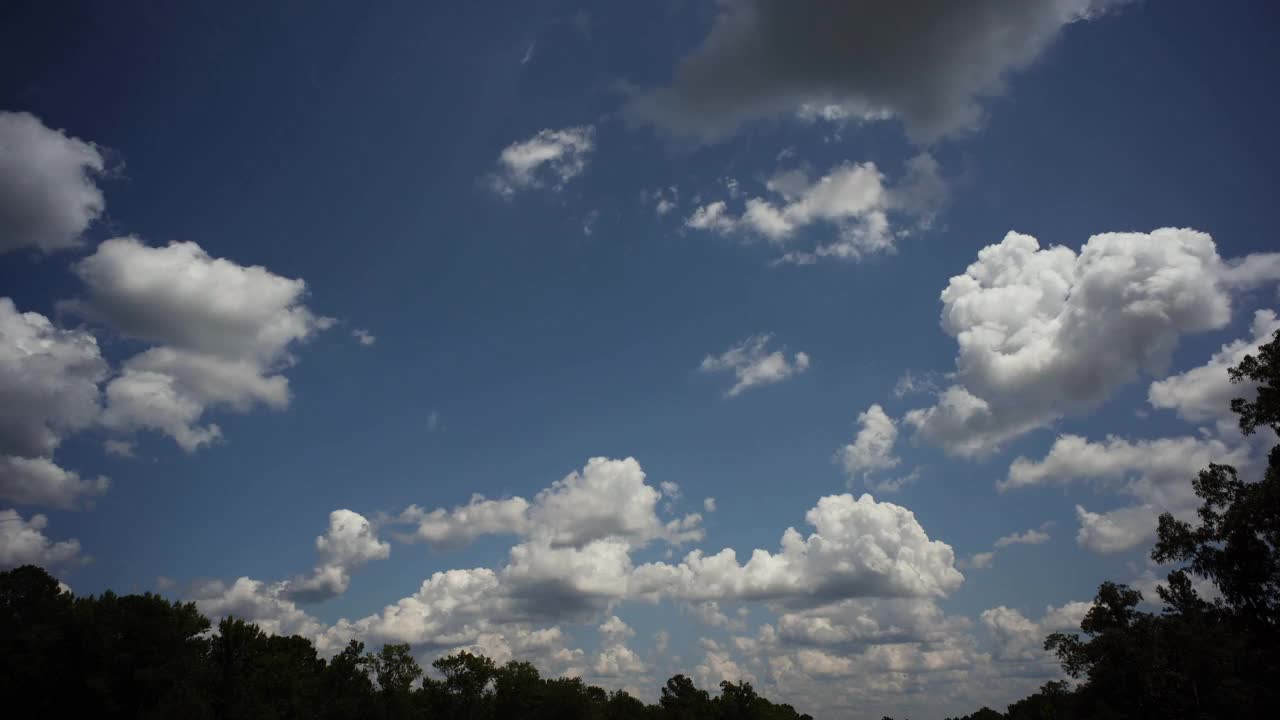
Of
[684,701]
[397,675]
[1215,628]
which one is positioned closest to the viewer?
[1215,628]

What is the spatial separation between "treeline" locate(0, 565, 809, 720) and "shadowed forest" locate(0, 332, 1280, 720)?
13cm

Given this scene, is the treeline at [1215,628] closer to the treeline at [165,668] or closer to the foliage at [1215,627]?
the foliage at [1215,627]

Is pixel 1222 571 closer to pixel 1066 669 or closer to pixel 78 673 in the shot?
pixel 1066 669

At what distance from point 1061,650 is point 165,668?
74394 millimetres

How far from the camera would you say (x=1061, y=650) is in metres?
55.2

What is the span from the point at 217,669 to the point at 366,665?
3315 centimetres

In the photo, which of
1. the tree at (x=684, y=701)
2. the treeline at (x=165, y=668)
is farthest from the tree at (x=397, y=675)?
the tree at (x=684, y=701)

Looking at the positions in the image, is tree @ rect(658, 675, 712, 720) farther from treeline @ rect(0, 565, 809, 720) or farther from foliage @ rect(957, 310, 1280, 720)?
foliage @ rect(957, 310, 1280, 720)

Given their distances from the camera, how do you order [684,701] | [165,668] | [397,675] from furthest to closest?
[684,701] → [397,675] → [165,668]

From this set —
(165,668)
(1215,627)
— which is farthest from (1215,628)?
(165,668)

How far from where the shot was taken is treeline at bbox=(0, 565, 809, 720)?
5709 cm

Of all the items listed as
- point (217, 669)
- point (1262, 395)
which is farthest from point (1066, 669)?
point (217, 669)

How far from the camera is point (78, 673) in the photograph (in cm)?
5756

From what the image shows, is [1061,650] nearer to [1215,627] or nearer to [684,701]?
[1215,627]
